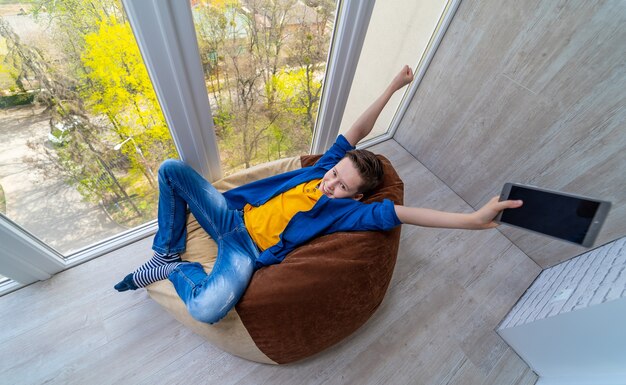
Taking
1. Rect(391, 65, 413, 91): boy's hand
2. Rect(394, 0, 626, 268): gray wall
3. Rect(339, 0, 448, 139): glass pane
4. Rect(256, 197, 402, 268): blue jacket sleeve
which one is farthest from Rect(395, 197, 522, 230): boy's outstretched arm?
Rect(339, 0, 448, 139): glass pane

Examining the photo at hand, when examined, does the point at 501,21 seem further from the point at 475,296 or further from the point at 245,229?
the point at 245,229

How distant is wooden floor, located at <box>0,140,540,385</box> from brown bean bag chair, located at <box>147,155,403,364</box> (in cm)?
15

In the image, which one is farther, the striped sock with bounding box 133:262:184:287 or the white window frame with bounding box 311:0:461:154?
the white window frame with bounding box 311:0:461:154


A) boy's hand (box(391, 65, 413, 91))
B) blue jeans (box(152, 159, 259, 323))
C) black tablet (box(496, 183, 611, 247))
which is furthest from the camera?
boy's hand (box(391, 65, 413, 91))

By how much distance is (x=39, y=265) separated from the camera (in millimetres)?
1193

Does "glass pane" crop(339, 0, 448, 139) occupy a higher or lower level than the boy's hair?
higher

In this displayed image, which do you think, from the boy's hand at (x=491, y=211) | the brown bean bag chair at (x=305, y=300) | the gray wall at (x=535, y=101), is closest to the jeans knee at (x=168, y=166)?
the brown bean bag chair at (x=305, y=300)

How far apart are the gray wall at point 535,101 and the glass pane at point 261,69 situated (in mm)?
894

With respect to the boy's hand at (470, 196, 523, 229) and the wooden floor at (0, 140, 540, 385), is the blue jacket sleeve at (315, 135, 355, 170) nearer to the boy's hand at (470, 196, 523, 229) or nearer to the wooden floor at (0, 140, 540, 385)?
the boy's hand at (470, 196, 523, 229)

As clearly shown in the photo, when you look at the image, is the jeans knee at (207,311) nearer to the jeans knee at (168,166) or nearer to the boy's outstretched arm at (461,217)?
the jeans knee at (168,166)

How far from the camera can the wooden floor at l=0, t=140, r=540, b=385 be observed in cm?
109

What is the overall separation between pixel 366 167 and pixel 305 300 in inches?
23.0

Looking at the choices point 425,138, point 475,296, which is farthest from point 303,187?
point 425,138

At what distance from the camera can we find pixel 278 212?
1.16 metres
